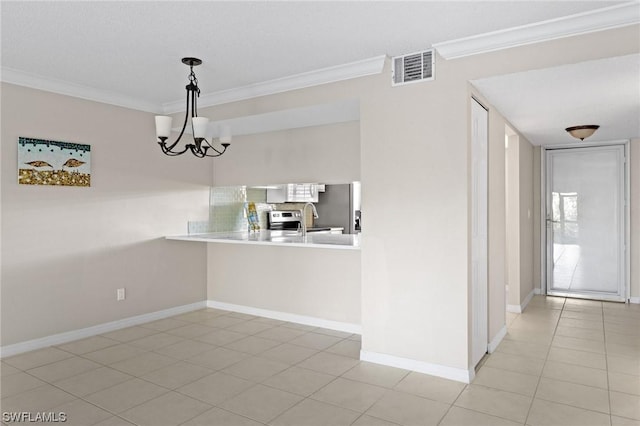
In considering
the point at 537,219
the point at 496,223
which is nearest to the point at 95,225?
the point at 496,223

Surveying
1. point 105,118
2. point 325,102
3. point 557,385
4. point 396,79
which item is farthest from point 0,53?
point 557,385

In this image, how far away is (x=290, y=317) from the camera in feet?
14.8

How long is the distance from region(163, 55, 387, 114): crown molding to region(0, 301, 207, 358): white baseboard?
2.22 metres

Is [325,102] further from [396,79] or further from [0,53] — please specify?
[0,53]

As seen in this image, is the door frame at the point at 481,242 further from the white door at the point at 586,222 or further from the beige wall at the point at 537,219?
the white door at the point at 586,222

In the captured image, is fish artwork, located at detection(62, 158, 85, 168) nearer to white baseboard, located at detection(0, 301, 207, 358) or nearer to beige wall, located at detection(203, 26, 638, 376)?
white baseboard, located at detection(0, 301, 207, 358)

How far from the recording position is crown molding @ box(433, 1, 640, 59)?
2375mm

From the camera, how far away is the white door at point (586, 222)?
218 inches

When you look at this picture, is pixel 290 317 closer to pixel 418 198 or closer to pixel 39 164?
pixel 418 198

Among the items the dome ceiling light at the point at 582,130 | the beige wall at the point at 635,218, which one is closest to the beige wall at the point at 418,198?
the dome ceiling light at the point at 582,130

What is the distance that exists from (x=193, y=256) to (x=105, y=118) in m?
1.79

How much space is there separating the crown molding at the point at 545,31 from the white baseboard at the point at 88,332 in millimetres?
3792

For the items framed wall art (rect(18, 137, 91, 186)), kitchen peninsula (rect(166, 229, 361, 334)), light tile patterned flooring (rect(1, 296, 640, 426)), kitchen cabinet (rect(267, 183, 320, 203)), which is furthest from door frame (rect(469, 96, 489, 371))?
framed wall art (rect(18, 137, 91, 186))

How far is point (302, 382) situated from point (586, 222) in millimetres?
4735
